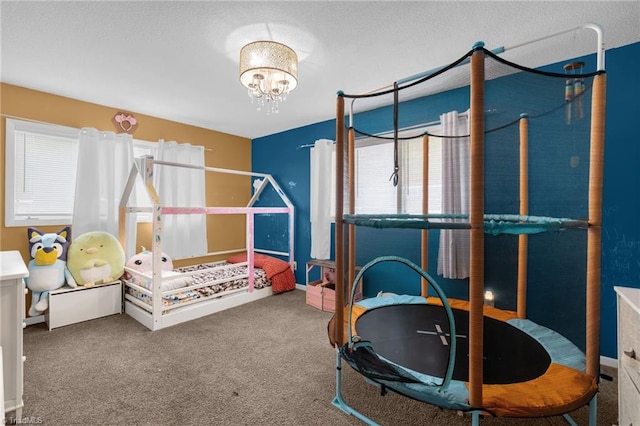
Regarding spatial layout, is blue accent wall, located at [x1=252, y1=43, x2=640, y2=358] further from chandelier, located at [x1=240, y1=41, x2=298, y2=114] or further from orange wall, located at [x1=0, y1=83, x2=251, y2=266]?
orange wall, located at [x1=0, y1=83, x2=251, y2=266]

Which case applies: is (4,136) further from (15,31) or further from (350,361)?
(350,361)

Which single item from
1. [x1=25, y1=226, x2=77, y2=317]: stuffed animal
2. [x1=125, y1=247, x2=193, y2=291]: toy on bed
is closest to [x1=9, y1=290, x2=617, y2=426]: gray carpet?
[x1=25, y1=226, x2=77, y2=317]: stuffed animal

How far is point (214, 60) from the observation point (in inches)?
86.9

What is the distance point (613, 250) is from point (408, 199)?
1.44 m

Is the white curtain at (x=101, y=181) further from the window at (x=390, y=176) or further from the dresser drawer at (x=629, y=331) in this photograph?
the dresser drawer at (x=629, y=331)

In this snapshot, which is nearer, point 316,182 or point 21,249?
point 21,249

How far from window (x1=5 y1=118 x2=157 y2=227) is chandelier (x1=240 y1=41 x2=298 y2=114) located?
7.42 ft

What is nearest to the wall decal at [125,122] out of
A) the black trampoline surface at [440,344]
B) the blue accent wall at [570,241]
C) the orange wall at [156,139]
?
the orange wall at [156,139]

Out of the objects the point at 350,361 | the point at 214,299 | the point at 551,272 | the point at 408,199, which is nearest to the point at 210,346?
the point at 214,299

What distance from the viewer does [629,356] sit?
118cm

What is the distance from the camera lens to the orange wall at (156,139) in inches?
105

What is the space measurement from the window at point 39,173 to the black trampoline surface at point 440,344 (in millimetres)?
3210

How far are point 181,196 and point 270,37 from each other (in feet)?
8.25

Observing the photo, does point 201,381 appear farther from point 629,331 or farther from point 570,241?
point 570,241
